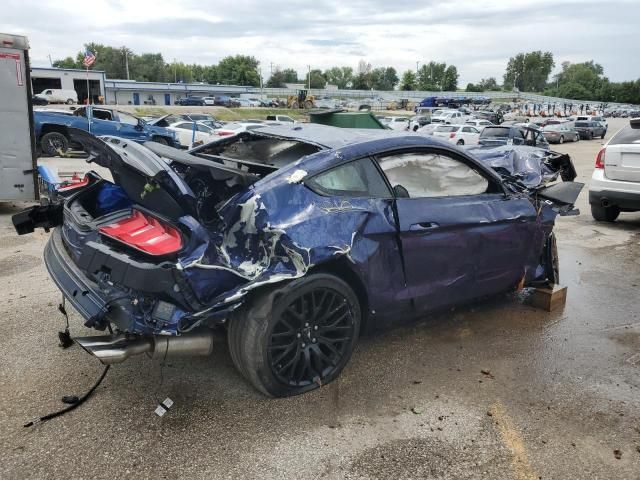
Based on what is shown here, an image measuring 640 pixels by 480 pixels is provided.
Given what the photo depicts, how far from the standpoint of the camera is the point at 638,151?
7.77 meters

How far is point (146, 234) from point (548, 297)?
12.0ft

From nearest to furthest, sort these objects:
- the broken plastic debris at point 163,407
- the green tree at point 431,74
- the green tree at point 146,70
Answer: the broken plastic debris at point 163,407
the green tree at point 146,70
the green tree at point 431,74

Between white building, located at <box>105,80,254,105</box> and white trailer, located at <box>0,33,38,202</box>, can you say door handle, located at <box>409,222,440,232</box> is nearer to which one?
white trailer, located at <box>0,33,38,202</box>

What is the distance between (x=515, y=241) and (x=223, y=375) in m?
→ 2.54

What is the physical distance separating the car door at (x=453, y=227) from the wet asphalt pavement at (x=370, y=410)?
51cm

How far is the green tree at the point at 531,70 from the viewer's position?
15512 cm

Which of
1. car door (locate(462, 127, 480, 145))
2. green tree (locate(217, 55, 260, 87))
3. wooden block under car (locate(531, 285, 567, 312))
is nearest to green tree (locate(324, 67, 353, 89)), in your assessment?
green tree (locate(217, 55, 260, 87))

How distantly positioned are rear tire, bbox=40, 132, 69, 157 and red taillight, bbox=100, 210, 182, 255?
15.1 meters

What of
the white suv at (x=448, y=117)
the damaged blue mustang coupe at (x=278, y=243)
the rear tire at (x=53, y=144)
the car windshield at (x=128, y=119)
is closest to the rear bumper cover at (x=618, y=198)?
the damaged blue mustang coupe at (x=278, y=243)

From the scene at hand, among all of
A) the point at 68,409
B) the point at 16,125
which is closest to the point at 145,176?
the point at 68,409

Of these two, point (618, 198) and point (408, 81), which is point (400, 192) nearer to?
point (618, 198)

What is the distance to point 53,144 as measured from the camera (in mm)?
16859

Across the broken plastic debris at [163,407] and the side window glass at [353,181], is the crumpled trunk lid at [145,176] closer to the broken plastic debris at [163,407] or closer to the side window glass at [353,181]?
the side window glass at [353,181]

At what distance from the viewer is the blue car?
16672 millimetres
